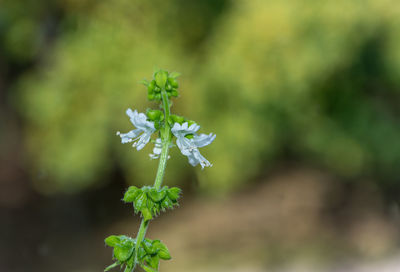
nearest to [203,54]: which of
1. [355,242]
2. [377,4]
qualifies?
[377,4]

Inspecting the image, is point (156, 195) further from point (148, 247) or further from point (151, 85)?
point (151, 85)

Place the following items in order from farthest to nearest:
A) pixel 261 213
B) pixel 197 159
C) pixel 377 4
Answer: pixel 261 213 → pixel 377 4 → pixel 197 159

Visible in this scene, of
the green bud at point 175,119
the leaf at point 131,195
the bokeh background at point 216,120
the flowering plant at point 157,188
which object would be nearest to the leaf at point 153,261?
the flowering plant at point 157,188

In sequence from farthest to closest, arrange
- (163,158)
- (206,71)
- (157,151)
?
(206,71) < (157,151) < (163,158)

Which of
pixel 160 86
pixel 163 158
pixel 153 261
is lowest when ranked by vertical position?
pixel 153 261

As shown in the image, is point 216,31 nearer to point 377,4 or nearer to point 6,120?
point 377,4

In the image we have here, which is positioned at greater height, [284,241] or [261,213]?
[261,213]

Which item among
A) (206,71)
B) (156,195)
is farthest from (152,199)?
(206,71)

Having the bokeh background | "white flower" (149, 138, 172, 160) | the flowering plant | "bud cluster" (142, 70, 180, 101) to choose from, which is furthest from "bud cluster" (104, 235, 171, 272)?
the bokeh background
